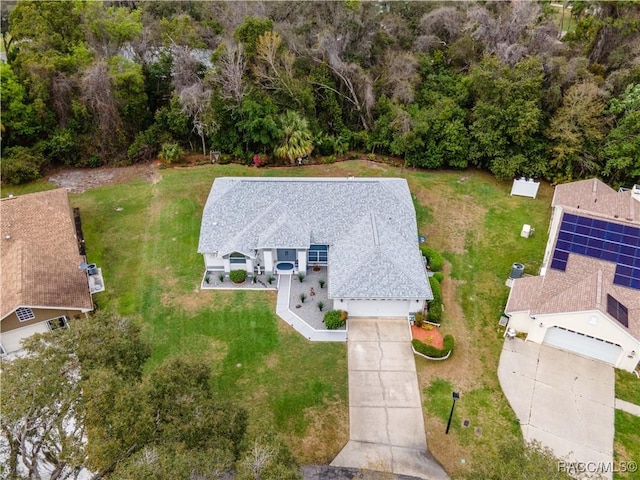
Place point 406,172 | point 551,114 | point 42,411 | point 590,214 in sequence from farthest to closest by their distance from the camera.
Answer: point 406,172, point 551,114, point 590,214, point 42,411

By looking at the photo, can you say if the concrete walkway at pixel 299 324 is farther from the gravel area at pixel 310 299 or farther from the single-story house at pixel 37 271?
the single-story house at pixel 37 271

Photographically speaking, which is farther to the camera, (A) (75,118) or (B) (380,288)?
(A) (75,118)

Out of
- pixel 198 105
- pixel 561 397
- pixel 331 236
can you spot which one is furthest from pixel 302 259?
pixel 198 105

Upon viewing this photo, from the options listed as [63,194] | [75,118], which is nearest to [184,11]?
[75,118]

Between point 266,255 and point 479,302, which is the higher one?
point 266,255

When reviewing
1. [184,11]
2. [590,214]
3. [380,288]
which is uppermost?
[184,11]

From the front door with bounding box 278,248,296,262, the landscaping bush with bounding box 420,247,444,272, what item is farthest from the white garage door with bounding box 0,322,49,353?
the landscaping bush with bounding box 420,247,444,272

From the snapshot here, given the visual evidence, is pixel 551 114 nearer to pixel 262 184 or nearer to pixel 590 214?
pixel 590 214

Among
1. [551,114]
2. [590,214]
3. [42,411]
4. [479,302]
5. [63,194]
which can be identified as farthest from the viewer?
[551,114]
